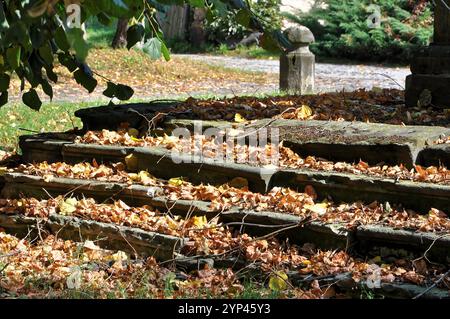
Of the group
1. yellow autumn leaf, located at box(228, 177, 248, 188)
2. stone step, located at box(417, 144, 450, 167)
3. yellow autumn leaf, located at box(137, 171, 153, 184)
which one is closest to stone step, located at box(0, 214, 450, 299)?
yellow autumn leaf, located at box(137, 171, 153, 184)

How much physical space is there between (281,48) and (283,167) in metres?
1.59

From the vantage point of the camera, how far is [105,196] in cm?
574

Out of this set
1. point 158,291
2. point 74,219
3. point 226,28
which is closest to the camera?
point 158,291

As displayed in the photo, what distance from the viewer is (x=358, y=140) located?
5.56m

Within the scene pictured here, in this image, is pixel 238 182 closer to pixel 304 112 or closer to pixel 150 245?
pixel 150 245

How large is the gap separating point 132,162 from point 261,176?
1.13 meters

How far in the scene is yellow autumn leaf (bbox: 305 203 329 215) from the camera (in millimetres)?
5012

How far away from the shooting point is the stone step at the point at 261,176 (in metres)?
4.91

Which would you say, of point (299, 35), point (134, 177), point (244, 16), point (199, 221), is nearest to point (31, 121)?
point (134, 177)

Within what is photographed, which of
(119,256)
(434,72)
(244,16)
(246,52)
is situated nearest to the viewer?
(244,16)

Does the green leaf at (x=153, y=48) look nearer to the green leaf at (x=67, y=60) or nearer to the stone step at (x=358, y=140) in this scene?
the green leaf at (x=67, y=60)

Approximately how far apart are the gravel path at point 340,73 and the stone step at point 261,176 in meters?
8.55

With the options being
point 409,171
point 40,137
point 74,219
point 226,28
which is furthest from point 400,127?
point 226,28
